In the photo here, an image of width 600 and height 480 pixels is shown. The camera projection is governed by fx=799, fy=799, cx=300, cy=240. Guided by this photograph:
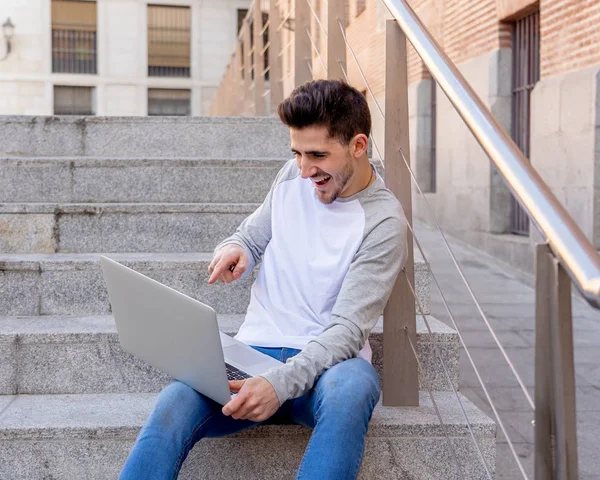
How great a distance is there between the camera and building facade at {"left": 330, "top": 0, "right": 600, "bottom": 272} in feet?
19.4

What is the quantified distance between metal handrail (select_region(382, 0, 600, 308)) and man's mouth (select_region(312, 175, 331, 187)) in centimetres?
37

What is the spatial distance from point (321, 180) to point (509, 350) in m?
2.74

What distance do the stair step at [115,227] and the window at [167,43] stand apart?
2204 centimetres

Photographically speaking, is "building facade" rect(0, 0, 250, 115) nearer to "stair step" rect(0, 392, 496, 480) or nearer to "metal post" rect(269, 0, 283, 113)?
"metal post" rect(269, 0, 283, 113)

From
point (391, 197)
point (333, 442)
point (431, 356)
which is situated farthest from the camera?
point (431, 356)

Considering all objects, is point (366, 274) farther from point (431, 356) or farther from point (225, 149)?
point (225, 149)

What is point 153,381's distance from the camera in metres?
2.37

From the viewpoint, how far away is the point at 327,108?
1930 mm

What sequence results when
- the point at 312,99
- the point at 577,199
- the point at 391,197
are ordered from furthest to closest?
the point at 577,199 < the point at 391,197 < the point at 312,99

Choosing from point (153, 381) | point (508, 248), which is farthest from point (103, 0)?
point (153, 381)

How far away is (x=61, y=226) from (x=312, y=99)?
138cm

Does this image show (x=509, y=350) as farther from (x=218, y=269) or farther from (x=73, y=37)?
(x=73, y=37)

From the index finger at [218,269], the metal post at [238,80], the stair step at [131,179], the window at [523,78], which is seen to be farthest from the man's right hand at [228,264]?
the metal post at [238,80]

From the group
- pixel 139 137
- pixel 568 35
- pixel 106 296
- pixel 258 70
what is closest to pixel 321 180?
pixel 106 296
